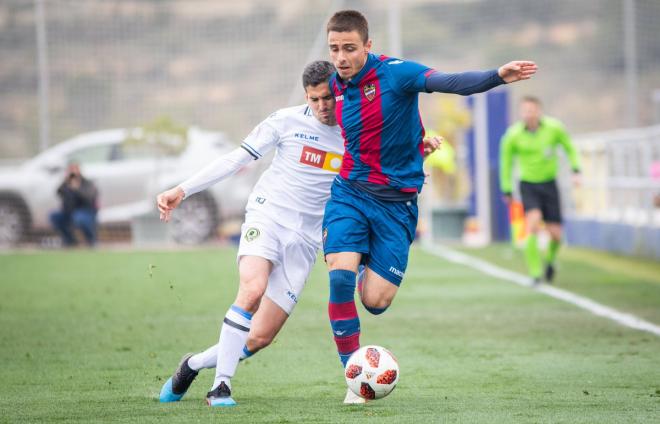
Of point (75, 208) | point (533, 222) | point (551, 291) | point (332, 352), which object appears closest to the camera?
point (332, 352)

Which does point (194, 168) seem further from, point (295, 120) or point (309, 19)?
point (295, 120)

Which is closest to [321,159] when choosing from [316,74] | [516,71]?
[316,74]

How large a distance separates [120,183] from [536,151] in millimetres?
10735

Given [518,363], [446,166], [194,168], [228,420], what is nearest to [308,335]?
[518,363]

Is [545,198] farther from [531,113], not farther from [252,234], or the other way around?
[252,234]

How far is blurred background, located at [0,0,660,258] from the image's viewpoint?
23969mm

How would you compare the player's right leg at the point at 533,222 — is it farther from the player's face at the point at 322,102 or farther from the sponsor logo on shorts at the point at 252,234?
the sponsor logo on shorts at the point at 252,234

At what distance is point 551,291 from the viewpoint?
46.5 feet

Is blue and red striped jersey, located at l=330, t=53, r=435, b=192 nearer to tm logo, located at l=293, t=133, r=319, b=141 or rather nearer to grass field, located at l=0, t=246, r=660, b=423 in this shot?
tm logo, located at l=293, t=133, r=319, b=141

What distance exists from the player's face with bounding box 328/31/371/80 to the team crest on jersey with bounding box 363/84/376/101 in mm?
104

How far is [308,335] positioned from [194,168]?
45.4 ft

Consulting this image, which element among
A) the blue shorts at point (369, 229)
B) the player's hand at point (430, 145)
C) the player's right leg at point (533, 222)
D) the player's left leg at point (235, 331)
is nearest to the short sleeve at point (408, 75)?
the player's hand at point (430, 145)

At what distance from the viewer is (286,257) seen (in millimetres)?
7281

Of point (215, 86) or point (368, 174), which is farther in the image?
point (215, 86)
